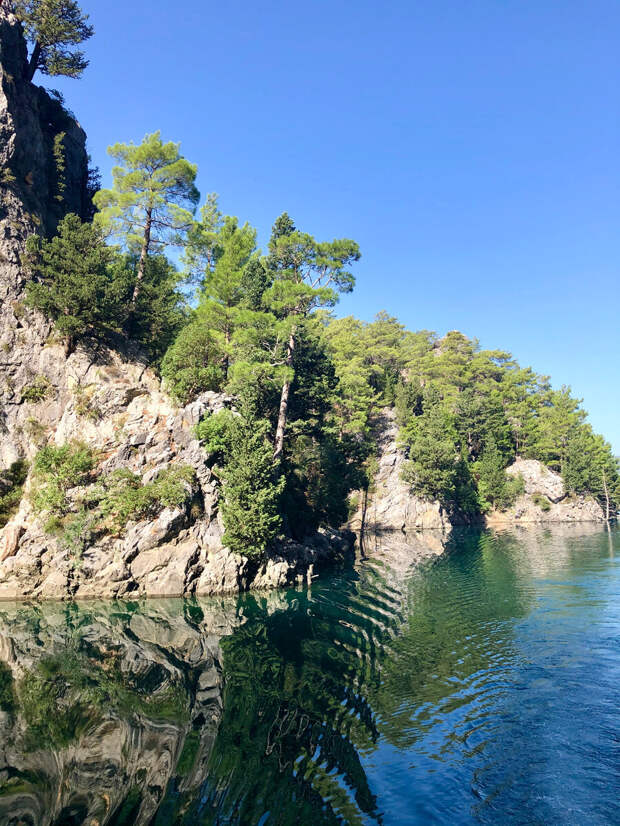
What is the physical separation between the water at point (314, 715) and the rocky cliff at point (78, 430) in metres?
3.46

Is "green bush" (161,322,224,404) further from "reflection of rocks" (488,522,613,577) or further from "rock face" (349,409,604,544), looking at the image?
"rock face" (349,409,604,544)

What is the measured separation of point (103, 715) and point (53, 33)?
46507mm

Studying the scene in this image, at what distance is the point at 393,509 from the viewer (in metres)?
56.7

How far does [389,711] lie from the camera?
31.2 feet

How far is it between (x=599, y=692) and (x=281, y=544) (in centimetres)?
1839

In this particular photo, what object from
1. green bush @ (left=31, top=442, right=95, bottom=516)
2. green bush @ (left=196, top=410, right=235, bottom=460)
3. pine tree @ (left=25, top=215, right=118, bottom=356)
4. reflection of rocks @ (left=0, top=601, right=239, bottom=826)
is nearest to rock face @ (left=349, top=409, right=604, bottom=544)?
green bush @ (left=196, top=410, right=235, bottom=460)

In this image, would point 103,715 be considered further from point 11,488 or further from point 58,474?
point 11,488

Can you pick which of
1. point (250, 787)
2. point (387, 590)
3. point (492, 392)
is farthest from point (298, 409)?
point (492, 392)

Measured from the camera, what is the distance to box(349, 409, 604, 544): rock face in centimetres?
5603

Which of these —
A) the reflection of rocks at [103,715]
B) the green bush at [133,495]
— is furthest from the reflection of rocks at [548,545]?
the reflection of rocks at [103,715]

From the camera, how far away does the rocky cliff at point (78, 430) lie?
22094 millimetres

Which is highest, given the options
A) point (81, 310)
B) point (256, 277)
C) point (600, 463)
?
point (256, 277)

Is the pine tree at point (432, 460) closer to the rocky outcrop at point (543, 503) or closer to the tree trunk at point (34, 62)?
the rocky outcrop at point (543, 503)

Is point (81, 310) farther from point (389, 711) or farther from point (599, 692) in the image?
point (599, 692)
